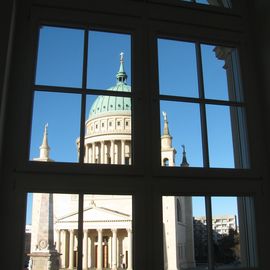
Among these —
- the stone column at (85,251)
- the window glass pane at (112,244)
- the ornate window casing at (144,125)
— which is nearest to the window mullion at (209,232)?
the ornate window casing at (144,125)

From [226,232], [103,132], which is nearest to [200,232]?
[226,232]

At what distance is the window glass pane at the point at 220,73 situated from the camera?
2.21m

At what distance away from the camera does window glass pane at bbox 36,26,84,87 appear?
6.58 feet

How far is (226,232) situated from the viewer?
201 cm

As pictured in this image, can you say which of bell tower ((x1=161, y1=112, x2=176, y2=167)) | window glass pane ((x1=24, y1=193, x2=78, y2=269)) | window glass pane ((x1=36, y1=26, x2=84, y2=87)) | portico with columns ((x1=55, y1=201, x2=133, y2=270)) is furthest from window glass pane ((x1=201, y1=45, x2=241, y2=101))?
window glass pane ((x1=24, y1=193, x2=78, y2=269))

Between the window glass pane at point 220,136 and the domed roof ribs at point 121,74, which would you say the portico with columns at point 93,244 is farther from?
the domed roof ribs at point 121,74

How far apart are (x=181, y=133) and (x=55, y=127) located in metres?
0.66

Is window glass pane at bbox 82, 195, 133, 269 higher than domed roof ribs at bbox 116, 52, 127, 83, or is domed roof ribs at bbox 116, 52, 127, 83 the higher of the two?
domed roof ribs at bbox 116, 52, 127, 83

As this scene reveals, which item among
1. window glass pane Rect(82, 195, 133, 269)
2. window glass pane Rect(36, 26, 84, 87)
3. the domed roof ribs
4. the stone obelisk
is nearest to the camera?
the stone obelisk

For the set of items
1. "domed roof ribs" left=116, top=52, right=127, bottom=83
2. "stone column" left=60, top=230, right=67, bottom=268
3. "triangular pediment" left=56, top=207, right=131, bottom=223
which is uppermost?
"domed roof ribs" left=116, top=52, right=127, bottom=83

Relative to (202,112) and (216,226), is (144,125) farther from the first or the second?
(216,226)

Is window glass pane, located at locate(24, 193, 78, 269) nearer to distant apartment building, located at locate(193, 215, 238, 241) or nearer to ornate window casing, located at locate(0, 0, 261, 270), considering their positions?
ornate window casing, located at locate(0, 0, 261, 270)

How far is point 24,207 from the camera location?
1.72m

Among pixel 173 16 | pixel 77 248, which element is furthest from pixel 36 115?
pixel 173 16
